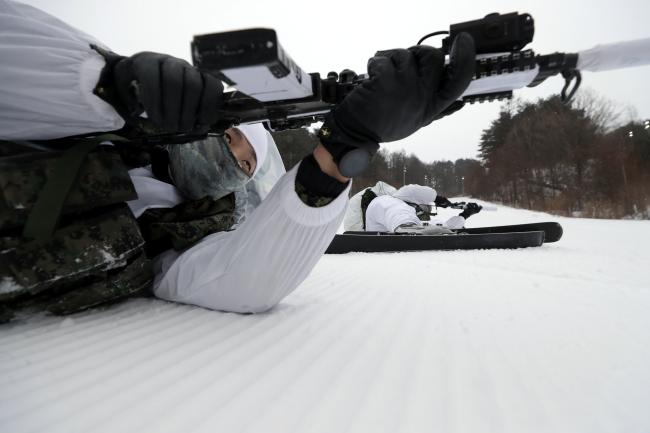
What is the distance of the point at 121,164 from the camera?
134cm

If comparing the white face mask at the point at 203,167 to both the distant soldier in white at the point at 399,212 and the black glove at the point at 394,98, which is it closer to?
the black glove at the point at 394,98

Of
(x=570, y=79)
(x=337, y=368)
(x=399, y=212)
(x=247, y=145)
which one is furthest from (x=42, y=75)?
(x=399, y=212)

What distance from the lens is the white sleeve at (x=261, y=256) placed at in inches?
45.1

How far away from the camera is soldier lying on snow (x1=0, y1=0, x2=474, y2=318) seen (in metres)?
0.98

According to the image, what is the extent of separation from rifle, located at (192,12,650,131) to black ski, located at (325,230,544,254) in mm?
3121

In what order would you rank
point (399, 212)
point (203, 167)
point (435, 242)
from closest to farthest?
1. point (203, 167)
2. point (435, 242)
3. point (399, 212)

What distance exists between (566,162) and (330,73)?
2368 centimetres

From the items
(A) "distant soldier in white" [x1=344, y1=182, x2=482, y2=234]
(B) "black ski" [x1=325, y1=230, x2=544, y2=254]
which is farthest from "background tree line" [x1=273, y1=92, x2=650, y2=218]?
(B) "black ski" [x1=325, y1=230, x2=544, y2=254]

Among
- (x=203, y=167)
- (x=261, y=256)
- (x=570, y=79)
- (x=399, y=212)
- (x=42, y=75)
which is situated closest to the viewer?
(x=570, y=79)

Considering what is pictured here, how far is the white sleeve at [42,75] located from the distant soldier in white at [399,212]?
164 inches

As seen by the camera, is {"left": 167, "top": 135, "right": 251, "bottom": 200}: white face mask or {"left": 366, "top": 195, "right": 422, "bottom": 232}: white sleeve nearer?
{"left": 167, "top": 135, "right": 251, "bottom": 200}: white face mask

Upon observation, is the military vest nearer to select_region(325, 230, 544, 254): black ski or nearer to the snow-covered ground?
the snow-covered ground

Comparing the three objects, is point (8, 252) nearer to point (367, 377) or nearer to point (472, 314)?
point (367, 377)

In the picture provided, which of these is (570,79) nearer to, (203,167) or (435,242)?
(203,167)
